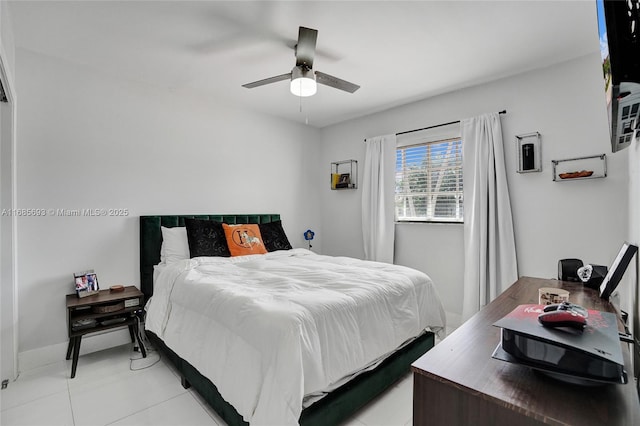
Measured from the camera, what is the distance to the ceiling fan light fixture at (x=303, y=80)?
2309mm

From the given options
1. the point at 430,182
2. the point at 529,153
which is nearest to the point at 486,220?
the point at 529,153

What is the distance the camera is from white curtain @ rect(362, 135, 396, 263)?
390cm

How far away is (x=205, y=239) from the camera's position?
3.09 meters

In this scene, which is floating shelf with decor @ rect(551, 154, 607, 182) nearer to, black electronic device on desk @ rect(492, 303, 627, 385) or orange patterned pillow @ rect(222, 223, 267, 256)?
black electronic device on desk @ rect(492, 303, 627, 385)

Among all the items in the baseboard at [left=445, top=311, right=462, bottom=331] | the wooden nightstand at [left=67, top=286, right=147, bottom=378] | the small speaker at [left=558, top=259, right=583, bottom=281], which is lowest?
the baseboard at [left=445, top=311, right=462, bottom=331]

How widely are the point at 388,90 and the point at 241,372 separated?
3079 mm

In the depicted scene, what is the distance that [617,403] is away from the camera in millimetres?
619

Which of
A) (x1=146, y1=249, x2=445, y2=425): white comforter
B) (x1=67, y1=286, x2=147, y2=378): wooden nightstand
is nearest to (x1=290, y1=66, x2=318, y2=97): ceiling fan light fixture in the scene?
(x1=146, y1=249, x2=445, y2=425): white comforter

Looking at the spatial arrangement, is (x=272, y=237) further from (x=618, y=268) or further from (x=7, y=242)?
(x=618, y=268)

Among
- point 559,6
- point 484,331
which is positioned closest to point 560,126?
point 559,6

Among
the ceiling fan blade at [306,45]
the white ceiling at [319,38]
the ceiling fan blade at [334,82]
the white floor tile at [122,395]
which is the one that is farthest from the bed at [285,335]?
the white ceiling at [319,38]

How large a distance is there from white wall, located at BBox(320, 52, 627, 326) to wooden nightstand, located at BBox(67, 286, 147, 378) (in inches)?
118

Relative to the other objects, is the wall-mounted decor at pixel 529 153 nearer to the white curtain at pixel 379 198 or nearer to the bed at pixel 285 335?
the white curtain at pixel 379 198

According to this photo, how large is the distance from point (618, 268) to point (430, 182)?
8.34 ft
